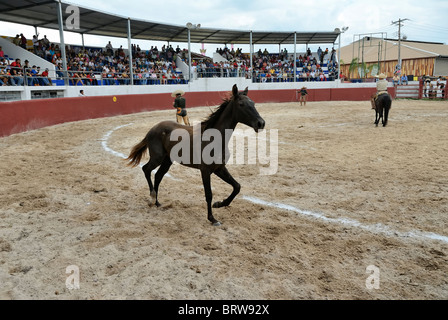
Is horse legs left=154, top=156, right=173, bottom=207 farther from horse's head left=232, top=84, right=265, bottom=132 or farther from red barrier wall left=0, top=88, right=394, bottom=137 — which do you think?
horse's head left=232, top=84, right=265, bottom=132

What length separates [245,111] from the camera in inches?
160

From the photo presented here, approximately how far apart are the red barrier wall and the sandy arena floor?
5.79 ft

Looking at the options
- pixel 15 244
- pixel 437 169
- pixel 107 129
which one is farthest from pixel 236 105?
pixel 107 129

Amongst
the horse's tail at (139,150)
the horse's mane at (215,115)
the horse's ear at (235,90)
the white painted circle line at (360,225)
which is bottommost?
the white painted circle line at (360,225)

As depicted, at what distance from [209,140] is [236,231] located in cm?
116

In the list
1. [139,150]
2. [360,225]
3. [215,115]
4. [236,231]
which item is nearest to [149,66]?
[139,150]

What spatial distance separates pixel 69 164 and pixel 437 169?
7387mm

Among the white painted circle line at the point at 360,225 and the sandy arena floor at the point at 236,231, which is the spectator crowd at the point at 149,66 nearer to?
the sandy arena floor at the point at 236,231

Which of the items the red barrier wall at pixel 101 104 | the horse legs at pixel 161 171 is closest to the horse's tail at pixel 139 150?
the horse legs at pixel 161 171

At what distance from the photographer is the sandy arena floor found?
9.43 feet

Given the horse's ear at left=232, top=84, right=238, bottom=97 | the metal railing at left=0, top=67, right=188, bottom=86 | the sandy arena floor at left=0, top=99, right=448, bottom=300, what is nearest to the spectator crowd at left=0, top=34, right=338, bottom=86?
the metal railing at left=0, top=67, right=188, bottom=86

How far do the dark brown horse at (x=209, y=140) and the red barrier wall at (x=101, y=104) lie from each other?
386 millimetres

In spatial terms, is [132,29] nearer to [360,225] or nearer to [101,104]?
[101,104]

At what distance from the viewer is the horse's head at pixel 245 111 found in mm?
3961
